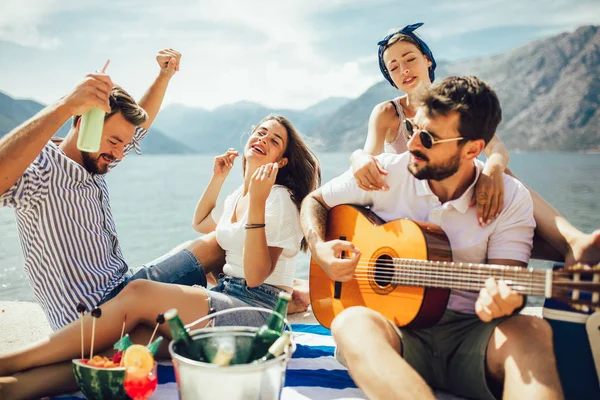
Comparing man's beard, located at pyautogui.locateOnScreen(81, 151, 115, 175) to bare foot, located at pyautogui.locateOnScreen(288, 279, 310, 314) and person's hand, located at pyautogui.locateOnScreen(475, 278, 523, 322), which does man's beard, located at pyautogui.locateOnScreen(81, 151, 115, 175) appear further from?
person's hand, located at pyautogui.locateOnScreen(475, 278, 523, 322)

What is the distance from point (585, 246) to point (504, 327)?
556mm

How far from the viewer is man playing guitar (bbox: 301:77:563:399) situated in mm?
2084

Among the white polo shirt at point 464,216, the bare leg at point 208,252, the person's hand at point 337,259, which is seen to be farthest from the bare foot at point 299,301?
the white polo shirt at point 464,216

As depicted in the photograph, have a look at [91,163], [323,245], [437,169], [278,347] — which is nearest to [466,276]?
[437,169]

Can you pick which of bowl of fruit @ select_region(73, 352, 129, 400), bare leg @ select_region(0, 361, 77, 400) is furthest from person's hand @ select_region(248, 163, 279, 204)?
bare leg @ select_region(0, 361, 77, 400)

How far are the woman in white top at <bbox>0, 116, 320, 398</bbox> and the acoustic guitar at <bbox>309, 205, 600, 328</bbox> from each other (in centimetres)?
33

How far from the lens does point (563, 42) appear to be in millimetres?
173625

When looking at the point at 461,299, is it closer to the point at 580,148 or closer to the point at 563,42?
the point at 580,148

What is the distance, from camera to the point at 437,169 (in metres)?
2.58

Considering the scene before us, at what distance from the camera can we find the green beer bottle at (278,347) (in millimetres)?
1963

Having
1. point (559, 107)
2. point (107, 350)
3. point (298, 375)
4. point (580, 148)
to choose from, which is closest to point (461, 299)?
point (298, 375)

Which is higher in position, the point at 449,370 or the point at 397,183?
the point at 397,183

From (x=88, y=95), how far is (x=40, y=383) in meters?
1.44

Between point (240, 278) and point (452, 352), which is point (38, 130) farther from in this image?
point (452, 352)
